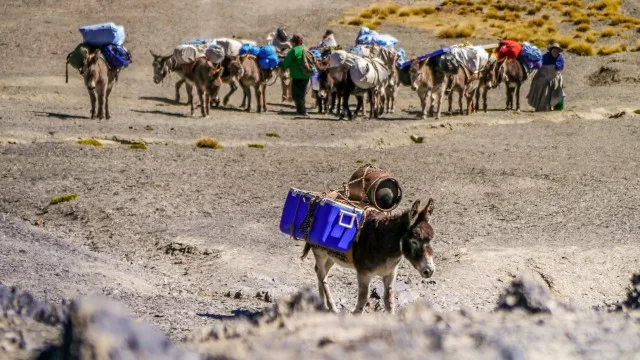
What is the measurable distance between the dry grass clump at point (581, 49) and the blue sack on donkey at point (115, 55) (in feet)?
82.5

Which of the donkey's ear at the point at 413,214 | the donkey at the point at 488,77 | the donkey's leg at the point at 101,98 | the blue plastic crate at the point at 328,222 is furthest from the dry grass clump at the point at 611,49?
the donkey's ear at the point at 413,214

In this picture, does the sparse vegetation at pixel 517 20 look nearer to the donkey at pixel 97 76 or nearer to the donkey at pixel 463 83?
the donkey at pixel 463 83

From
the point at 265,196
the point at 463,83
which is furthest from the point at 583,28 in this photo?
the point at 265,196

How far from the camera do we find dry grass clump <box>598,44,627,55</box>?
42688mm

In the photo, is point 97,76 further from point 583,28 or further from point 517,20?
point 517,20

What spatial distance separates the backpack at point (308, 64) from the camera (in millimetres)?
29516

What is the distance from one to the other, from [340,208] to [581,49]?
3751cm

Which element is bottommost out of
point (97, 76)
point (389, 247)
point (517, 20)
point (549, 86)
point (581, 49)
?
point (389, 247)

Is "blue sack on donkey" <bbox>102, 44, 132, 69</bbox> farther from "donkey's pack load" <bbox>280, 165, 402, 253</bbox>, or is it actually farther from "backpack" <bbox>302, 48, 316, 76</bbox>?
"donkey's pack load" <bbox>280, 165, 402, 253</bbox>

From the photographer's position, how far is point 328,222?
311 inches

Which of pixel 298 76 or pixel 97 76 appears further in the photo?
pixel 298 76

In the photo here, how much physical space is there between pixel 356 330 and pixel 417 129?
21302 mm

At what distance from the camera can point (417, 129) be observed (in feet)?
80.4

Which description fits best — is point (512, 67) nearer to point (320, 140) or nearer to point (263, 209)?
point (320, 140)
